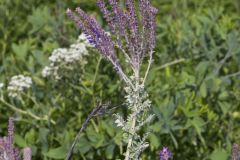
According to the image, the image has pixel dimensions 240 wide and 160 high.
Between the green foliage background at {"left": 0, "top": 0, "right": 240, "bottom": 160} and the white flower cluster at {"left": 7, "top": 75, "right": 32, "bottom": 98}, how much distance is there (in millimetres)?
135

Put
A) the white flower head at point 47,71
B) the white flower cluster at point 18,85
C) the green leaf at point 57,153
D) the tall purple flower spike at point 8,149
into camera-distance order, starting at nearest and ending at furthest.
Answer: the tall purple flower spike at point 8,149, the green leaf at point 57,153, the white flower cluster at point 18,85, the white flower head at point 47,71

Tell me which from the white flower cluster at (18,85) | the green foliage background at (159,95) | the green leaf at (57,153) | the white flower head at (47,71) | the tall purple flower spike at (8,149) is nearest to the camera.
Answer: the tall purple flower spike at (8,149)

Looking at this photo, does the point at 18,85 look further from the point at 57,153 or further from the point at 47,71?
the point at 57,153

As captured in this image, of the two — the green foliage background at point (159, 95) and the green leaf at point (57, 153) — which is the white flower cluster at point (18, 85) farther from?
the green leaf at point (57, 153)

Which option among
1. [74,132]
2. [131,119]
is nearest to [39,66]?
[74,132]

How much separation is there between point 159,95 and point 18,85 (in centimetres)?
74

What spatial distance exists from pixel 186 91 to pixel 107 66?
45 cm

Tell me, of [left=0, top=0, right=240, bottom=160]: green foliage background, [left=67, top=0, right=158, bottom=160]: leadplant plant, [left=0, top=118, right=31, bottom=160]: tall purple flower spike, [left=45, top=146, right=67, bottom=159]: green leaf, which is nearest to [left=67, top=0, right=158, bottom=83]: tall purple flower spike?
[left=67, top=0, right=158, bottom=160]: leadplant plant

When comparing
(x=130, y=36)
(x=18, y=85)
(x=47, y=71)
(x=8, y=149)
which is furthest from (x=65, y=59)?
(x=8, y=149)

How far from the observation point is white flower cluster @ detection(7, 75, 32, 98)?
322 cm

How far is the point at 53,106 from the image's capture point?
347cm

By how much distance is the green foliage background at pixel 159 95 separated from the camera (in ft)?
9.97

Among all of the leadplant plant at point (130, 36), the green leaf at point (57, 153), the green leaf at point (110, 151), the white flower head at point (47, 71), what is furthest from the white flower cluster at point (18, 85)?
the leadplant plant at point (130, 36)

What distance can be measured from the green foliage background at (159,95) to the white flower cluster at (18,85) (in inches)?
5.3
